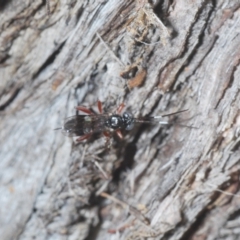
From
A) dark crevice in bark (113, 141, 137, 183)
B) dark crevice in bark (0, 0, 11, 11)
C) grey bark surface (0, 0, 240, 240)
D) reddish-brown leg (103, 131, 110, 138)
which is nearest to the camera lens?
grey bark surface (0, 0, 240, 240)

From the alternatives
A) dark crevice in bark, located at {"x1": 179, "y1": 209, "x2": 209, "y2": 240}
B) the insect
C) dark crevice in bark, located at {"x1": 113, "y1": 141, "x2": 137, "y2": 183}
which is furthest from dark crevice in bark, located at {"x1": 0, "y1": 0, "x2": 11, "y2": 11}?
dark crevice in bark, located at {"x1": 179, "y1": 209, "x2": 209, "y2": 240}

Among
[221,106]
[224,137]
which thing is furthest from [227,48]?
[224,137]

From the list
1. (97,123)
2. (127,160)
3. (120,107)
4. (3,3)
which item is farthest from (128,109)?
(3,3)

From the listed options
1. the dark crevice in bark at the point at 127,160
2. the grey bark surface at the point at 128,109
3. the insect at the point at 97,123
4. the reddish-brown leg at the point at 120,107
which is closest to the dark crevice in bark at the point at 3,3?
the grey bark surface at the point at 128,109

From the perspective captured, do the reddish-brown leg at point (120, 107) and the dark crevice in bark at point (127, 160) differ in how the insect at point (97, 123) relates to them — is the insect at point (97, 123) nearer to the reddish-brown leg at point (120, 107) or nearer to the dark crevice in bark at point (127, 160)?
the reddish-brown leg at point (120, 107)

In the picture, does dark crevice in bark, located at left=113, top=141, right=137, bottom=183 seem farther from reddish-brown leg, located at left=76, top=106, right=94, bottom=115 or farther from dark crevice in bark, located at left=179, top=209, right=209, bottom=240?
dark crevice in bark, located at left=179, top=209, right=209, bottom=240
